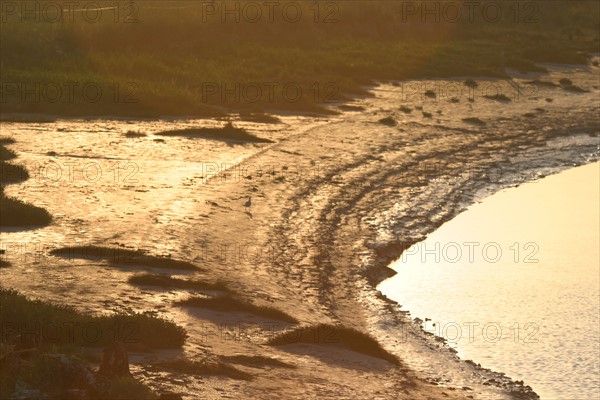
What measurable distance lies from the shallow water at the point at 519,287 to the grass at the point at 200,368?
4921 mm

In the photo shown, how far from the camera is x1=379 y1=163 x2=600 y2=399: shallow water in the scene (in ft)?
68.7

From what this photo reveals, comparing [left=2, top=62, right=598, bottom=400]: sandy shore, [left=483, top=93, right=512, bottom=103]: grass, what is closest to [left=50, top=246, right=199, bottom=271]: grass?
[left=2, top=62, right=598, bottom=400]: sandy shore

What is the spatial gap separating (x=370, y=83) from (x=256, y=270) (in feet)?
116

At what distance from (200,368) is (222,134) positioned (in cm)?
2346

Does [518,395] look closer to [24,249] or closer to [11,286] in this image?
[11,286]

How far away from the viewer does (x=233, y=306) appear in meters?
22.0

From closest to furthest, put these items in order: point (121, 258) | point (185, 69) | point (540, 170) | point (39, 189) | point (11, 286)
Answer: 1. point (11, 286)
2. point (121, 258)
3. point (39, 189)
4. point (540, 170)
5. point (185, 69)

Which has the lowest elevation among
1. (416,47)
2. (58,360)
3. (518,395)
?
(518,395)

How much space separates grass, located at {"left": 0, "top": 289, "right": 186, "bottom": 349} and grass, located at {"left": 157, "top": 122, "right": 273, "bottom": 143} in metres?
21.6

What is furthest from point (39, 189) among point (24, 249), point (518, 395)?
point (518, 395)

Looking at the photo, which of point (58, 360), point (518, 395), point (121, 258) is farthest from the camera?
point (121, 258)

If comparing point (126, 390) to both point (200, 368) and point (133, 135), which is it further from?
point (133, 135)

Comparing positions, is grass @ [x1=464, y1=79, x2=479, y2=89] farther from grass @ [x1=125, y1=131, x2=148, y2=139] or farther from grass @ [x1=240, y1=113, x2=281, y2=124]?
grass @ [x1=125, y1=131, x2=148, y2=139]

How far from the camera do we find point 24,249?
79.6ft
